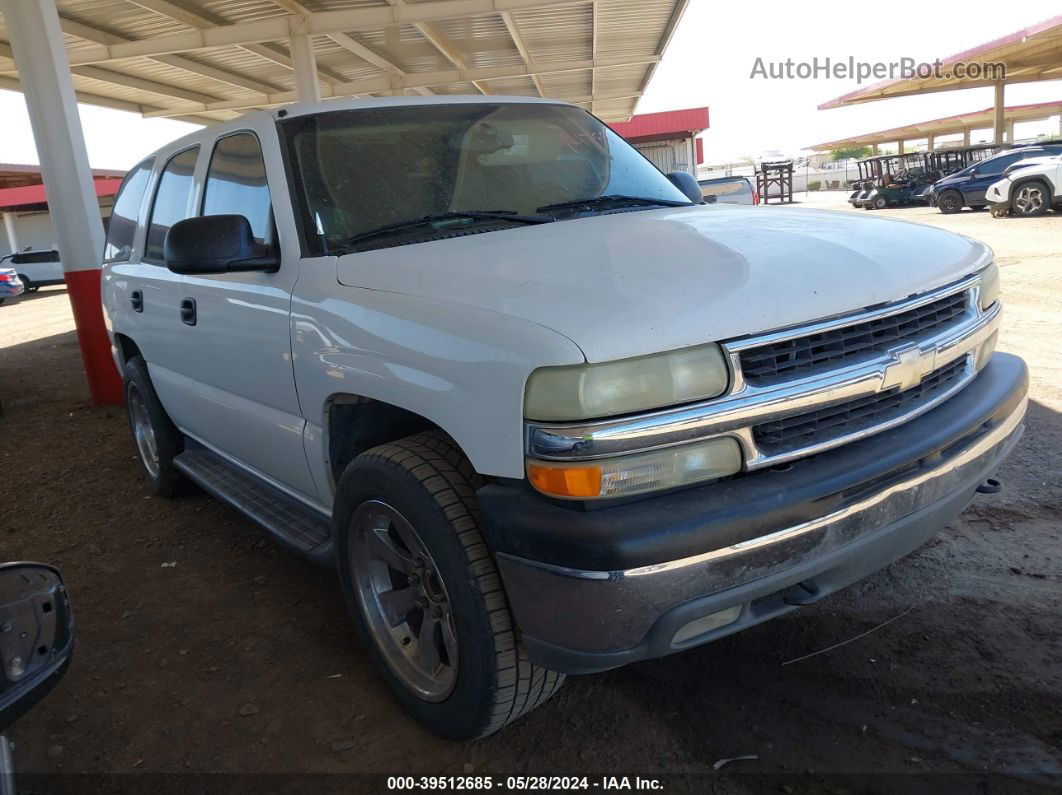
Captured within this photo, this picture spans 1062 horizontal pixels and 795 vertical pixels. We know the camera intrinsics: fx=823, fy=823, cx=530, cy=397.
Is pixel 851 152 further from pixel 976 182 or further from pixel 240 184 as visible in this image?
pixel 240 184

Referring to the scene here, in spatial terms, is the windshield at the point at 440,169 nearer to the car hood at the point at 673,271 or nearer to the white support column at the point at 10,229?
the car hood at the point at 673,271

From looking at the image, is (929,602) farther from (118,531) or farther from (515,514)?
(118,531)

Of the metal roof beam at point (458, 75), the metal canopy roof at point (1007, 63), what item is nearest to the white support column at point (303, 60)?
the metal roof beam at point (458, 75)

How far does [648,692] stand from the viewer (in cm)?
255

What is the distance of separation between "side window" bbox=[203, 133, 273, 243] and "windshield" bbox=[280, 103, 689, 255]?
18 centimetres

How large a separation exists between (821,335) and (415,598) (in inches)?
54.3

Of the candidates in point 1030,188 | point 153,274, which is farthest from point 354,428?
point 1030,188

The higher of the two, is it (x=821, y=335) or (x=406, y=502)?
(x=821, y=335)

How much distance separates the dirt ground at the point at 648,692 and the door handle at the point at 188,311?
1160 millimetres

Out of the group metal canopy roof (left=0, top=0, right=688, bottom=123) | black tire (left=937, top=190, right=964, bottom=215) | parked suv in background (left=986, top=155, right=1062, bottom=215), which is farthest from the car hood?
black tire (left=937, top=190, right=964, bottom=215)

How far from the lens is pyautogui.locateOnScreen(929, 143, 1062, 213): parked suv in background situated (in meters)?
20.0

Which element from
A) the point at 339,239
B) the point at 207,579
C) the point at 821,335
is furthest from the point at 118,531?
the point at 821,335

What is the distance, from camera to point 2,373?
1012 centimetres

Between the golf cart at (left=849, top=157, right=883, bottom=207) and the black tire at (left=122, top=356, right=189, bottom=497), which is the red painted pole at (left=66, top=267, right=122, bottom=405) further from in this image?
the golf cart at (left=849, top=157, right=883, bottom=207)
